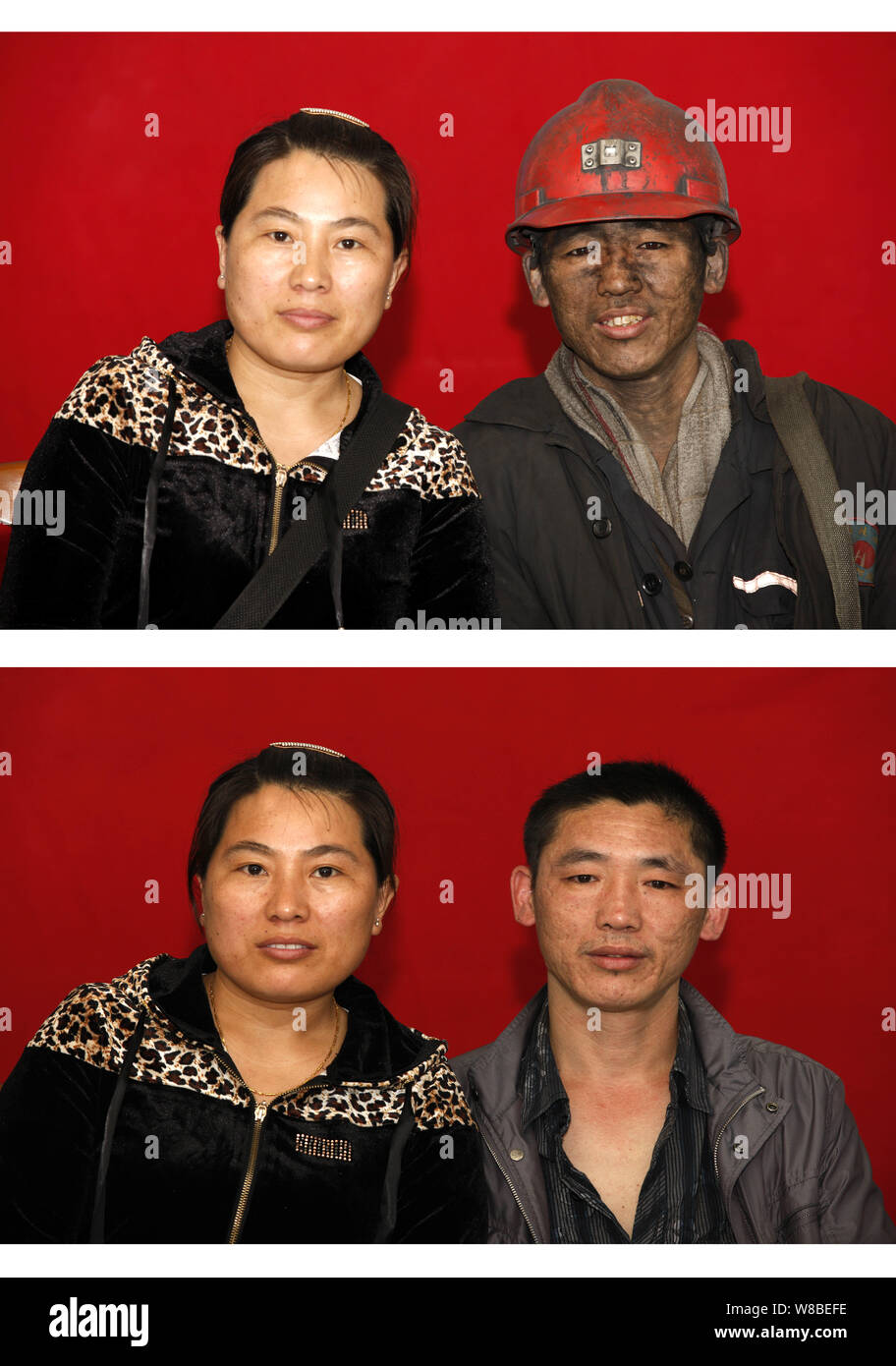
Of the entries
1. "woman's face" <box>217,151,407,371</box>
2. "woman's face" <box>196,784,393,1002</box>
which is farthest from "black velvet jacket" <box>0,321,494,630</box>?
"woman's face" <box>196,784,393,1002</box>

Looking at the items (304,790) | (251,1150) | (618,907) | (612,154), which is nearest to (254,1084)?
(251,1150)

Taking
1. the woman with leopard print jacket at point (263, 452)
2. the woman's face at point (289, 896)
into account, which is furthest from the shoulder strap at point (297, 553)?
the woman's face at point (289, 896)

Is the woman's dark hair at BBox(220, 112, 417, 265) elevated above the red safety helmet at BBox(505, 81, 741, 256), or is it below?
below

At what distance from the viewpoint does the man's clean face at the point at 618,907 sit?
3082 mm

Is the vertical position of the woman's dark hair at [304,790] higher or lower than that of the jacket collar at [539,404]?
lower

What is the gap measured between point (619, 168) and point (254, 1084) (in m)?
1.88

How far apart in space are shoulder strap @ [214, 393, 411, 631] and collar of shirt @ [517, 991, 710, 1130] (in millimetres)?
974

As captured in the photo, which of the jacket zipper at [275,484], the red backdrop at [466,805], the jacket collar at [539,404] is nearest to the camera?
the jacket zipper at [275,484]

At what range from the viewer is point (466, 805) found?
3852 millimetres

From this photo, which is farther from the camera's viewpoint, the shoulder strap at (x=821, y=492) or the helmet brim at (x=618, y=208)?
the shoulder strap at (x=821, y=492)

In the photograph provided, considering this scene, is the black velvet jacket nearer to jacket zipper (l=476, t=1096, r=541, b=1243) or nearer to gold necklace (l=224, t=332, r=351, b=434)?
gold necklace (l=224, t=332, r=351, b=434)

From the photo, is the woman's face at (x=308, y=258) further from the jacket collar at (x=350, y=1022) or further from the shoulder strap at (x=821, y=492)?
the jacket collar at (x=350, y=1022)

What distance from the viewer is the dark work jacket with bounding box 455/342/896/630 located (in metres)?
3.35

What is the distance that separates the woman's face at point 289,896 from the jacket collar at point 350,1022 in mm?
82
